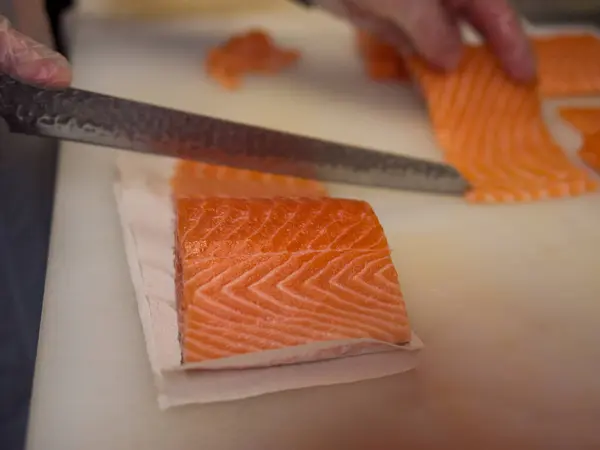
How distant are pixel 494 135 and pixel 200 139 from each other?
3.43 feet

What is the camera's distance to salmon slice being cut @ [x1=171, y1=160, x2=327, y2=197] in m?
1.97

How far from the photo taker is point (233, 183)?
6.60 feet

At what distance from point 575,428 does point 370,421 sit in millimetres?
469

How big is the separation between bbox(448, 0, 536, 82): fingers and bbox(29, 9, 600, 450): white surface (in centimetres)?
27

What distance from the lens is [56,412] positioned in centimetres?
147

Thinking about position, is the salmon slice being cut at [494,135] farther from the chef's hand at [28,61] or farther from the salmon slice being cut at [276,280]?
the chef's hand at [28,61]

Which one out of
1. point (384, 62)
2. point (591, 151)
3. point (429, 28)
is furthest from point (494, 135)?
point (384, 62)

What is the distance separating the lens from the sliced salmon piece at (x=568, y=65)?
2.57 m

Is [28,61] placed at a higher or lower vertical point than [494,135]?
lower

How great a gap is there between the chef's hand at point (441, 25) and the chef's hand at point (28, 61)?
112 cm

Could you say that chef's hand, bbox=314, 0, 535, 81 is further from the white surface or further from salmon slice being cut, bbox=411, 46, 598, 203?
the white surface

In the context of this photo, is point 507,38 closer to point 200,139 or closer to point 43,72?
point 200,139

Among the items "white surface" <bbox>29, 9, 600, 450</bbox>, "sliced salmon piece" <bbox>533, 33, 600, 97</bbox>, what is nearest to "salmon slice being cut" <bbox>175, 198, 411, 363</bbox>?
"white surface" <bbox>29, 9, 600, 450</bbox>

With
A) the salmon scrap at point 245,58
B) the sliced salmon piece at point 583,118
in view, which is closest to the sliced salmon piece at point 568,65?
the sliced salmon piece at point 583,118
